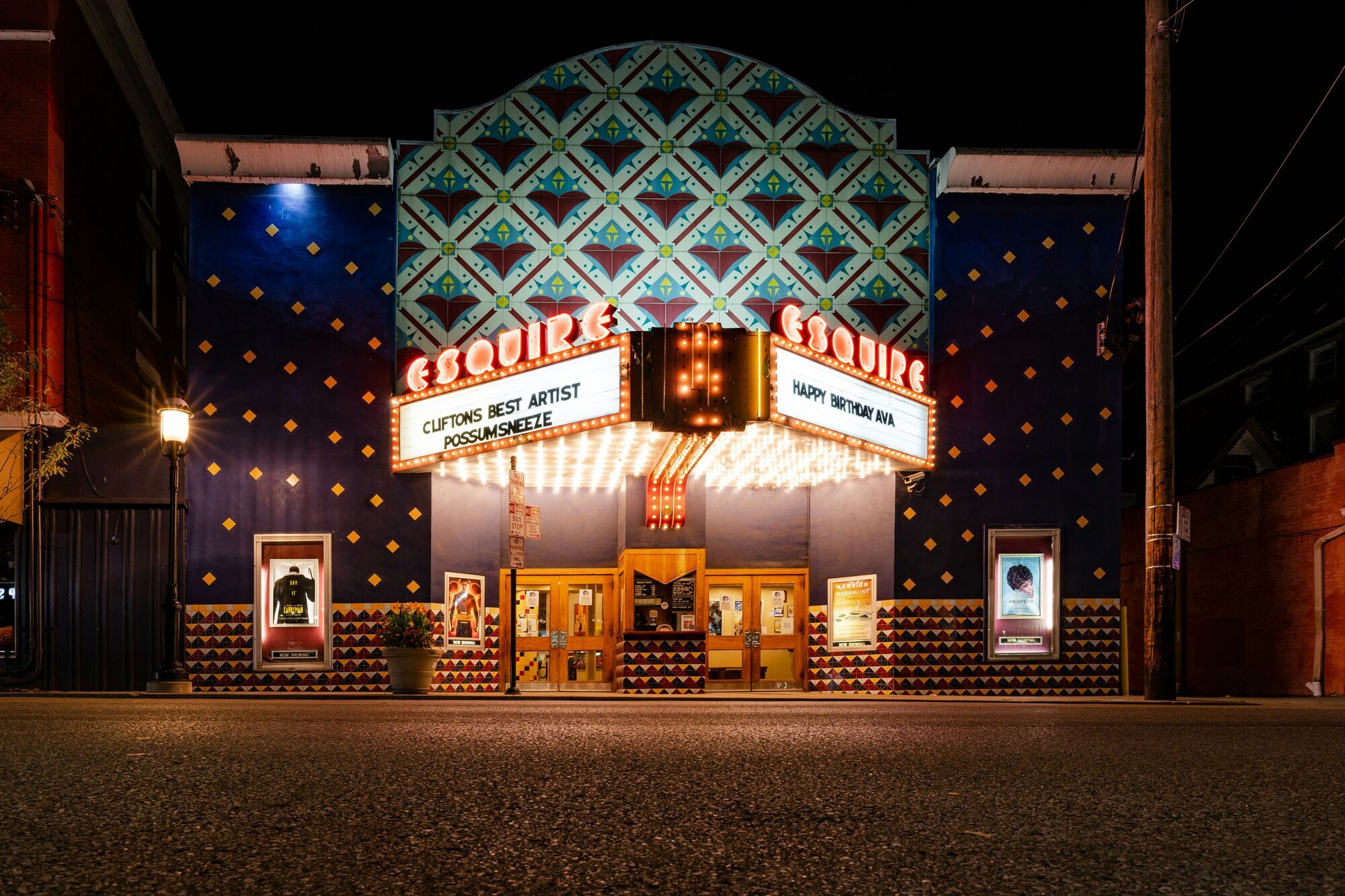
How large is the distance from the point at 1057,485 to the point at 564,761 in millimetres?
15649

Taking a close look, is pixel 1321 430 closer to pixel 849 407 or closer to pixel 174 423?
pixel 849 407

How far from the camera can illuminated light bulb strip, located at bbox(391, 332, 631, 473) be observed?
17.0m

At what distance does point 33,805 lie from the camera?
4.84m

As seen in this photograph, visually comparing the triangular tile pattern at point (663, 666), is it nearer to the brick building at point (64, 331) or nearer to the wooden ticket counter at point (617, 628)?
the wooden ticket counter at point (617, 628)

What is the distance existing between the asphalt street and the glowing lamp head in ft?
30.6

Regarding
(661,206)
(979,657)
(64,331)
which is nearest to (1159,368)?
(979,657)

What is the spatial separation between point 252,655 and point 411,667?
2.88 meters

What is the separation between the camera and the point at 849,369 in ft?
59.7

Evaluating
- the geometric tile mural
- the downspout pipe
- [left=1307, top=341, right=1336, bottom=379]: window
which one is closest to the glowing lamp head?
the geometric tile mural

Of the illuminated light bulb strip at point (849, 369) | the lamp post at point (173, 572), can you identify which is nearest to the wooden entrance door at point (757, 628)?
the illuminated light bulb strip at point (849, 369)

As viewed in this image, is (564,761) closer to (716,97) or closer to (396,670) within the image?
(396,670)

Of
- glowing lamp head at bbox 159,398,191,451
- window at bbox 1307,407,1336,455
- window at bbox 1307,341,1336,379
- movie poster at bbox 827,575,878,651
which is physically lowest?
movie poster at bbox 827,575,878,651

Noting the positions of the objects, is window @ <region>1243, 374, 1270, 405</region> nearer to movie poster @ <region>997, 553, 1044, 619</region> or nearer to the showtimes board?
movie poster @ <region>997, 553, 1044, 619</region>

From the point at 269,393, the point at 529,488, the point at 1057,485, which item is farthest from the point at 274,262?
the point at 1057,485
